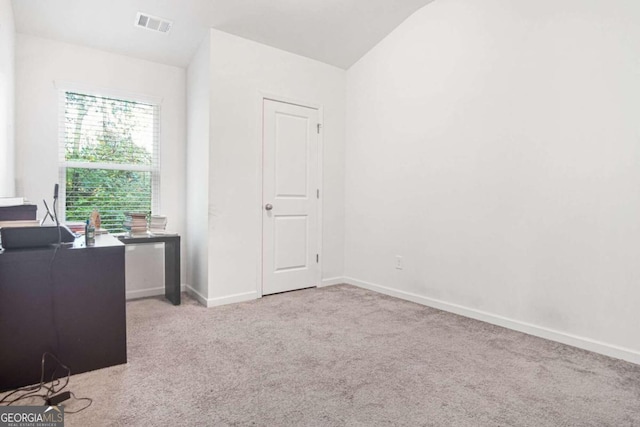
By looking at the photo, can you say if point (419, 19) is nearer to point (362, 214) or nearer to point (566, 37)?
point (566, 37)

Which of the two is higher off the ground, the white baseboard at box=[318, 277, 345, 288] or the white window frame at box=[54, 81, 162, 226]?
the white window frame at box=[54, 81, 162, 226]

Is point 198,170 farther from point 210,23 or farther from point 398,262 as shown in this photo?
point 398,262

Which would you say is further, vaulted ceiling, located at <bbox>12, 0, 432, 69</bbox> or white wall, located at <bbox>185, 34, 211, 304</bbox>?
white wall, located at <bbox>185, 34, 211, 304</bbox>

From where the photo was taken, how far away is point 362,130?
4105 millimetres

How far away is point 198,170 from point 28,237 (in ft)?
5.59

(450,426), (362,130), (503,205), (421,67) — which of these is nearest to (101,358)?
(450,426)

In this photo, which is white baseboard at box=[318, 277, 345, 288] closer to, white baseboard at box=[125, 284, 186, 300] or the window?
white baseboard at box=[125, 284, 186, 300]

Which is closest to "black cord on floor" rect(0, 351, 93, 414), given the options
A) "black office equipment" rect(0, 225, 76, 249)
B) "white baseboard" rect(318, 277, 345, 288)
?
"black office equipment" rect(0, 225, 76, 249)

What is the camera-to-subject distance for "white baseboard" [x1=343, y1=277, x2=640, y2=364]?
7.47 feet

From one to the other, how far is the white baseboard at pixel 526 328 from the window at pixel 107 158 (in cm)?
275

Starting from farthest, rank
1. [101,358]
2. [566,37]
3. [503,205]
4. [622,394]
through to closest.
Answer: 1. [503,205]
2. [566,37]
3. [101,358]
4. [622,394]

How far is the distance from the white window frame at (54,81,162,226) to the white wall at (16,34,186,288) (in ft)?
0.12

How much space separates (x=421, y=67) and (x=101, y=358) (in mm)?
3504

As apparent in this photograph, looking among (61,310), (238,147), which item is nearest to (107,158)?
(238,147)
